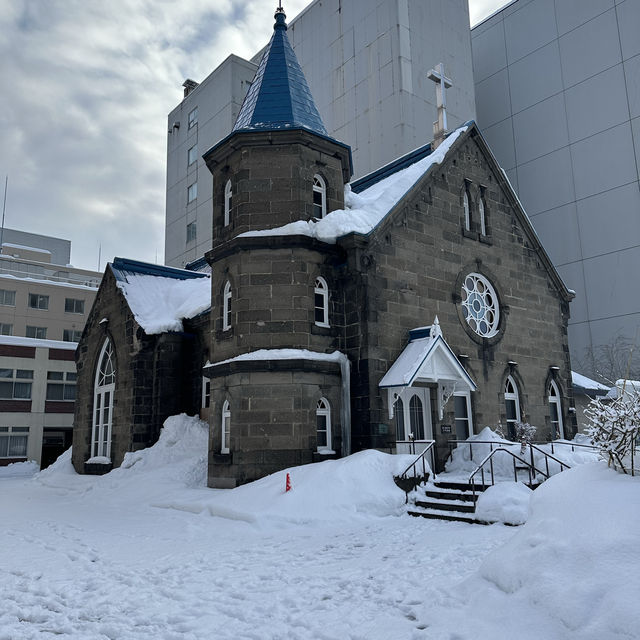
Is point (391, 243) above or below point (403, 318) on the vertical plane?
above

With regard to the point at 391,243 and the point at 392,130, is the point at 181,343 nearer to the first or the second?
the point at 391,243

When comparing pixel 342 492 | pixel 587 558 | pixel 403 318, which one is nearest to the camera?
pixel 587 558

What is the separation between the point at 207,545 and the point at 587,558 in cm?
670

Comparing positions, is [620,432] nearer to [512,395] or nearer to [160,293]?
[512,395]

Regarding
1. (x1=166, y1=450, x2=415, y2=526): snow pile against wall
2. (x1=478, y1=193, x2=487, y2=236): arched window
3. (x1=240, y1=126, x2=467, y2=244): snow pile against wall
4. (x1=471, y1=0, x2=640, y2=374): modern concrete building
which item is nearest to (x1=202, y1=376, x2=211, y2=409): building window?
(x1=240, y1=126, x2=467, y2=244): snow pile against wall

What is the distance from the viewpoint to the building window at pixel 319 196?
1802 centimetres

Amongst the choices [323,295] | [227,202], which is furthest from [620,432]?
[227,202]

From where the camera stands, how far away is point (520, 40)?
4353 centimetres

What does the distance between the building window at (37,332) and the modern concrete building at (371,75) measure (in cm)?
1258

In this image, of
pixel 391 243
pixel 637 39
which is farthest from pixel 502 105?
pixel 391 243

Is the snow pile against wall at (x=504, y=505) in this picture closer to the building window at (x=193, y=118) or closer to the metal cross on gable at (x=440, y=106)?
the metal cross on gable at (x=440, y=106)

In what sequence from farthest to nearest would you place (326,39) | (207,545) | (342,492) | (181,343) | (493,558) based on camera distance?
(326,39) → (181,343) → (342,492) → (207,545) → (493,558)

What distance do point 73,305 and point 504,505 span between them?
4454cm

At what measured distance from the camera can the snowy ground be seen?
5656 millimetres
